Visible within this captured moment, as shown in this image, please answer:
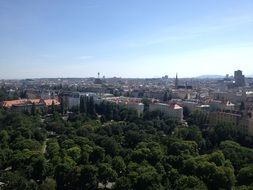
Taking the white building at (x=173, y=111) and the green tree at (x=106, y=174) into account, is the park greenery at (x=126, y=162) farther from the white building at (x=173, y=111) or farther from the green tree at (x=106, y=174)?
the white building at (x=173, y=111)

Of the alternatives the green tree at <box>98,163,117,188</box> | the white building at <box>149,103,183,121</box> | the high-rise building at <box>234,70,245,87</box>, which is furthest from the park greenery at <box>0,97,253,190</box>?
the high-rise building at <box>234,70,245,87</box>

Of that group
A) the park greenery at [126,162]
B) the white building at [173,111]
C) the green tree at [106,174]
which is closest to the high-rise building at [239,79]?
the white building at [173,111]

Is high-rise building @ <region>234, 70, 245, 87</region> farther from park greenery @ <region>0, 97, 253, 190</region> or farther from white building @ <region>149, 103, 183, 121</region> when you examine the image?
park greenery @ <region>0, 97, 253, 190</region>

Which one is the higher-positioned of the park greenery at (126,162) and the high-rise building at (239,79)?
the high-rise building at (239,79)

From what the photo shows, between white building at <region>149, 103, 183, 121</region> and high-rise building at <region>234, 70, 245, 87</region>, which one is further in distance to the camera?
high-rise building at <region>234, 70, 245, 87</region>

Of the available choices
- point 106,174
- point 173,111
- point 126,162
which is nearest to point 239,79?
point 173,111

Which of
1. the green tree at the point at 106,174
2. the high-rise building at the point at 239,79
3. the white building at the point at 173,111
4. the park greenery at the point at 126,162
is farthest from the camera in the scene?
the high-rise building at the point at 239,79

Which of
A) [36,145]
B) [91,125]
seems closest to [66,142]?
[36,145]

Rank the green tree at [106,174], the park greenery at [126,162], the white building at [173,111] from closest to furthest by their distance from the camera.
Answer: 1. the park greenery at [126,162]
2. the green tree at [106,174]
3. the white building at [173,111]

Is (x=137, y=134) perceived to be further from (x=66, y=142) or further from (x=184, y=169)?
(x=184, y=169)

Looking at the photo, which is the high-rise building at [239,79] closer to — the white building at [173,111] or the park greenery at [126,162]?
the white building at [173,111]

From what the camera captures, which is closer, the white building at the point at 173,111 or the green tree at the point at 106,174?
the green tree at the point at 106,174

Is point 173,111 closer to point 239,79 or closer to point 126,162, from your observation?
point 126,162
